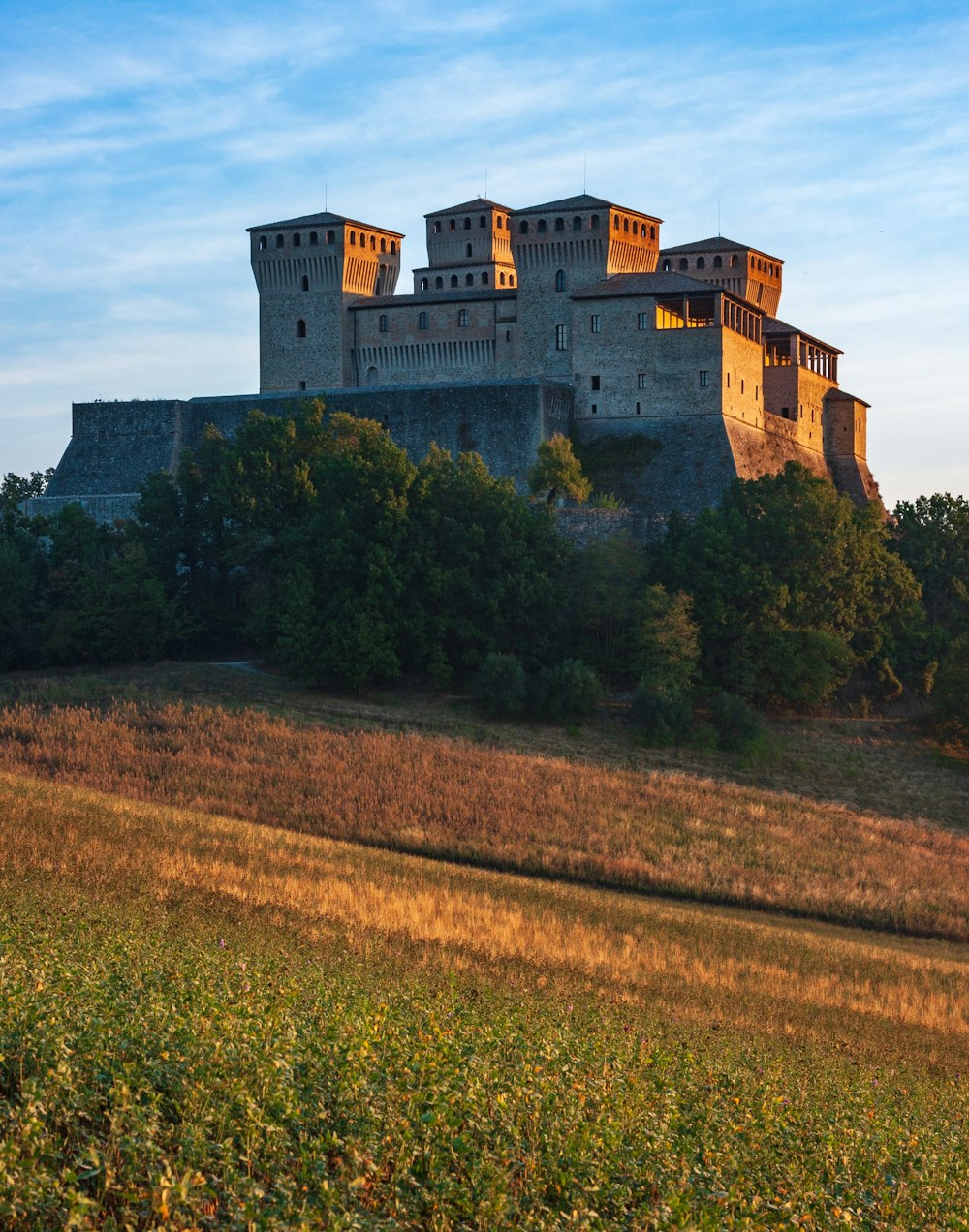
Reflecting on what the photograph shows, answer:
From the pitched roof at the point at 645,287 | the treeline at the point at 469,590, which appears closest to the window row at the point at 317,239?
the pitched roof at the point at 645,287

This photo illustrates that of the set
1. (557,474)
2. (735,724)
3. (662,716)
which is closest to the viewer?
(662,716)

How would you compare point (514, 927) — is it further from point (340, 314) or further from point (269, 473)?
point (340, 314)

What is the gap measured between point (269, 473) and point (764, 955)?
114 feet

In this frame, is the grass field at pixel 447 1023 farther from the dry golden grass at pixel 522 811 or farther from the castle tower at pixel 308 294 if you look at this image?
the castle tower at pixel 308 294

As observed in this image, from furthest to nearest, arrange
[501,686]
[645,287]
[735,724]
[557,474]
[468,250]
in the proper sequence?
[468,250]
[645,287]
[557,474]
[735,724]
[501,686]

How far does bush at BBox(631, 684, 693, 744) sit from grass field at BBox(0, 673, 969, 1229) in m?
16.9

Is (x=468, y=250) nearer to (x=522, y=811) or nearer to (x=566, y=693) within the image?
(x=566, y=693)

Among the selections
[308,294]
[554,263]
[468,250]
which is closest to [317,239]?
[308,294]

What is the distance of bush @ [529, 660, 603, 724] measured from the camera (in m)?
44.8

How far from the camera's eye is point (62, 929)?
1052cm

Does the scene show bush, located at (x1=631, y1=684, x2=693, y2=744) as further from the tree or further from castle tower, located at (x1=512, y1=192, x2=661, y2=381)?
castle tower, located at (x1=512, y1=192, x2=661, y2=381)

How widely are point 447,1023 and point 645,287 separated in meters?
49.6

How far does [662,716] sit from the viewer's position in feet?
145

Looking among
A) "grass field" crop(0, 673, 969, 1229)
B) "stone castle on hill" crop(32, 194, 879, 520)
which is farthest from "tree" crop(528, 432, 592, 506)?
"grass field" crop(0, 673, 969, 1229)
